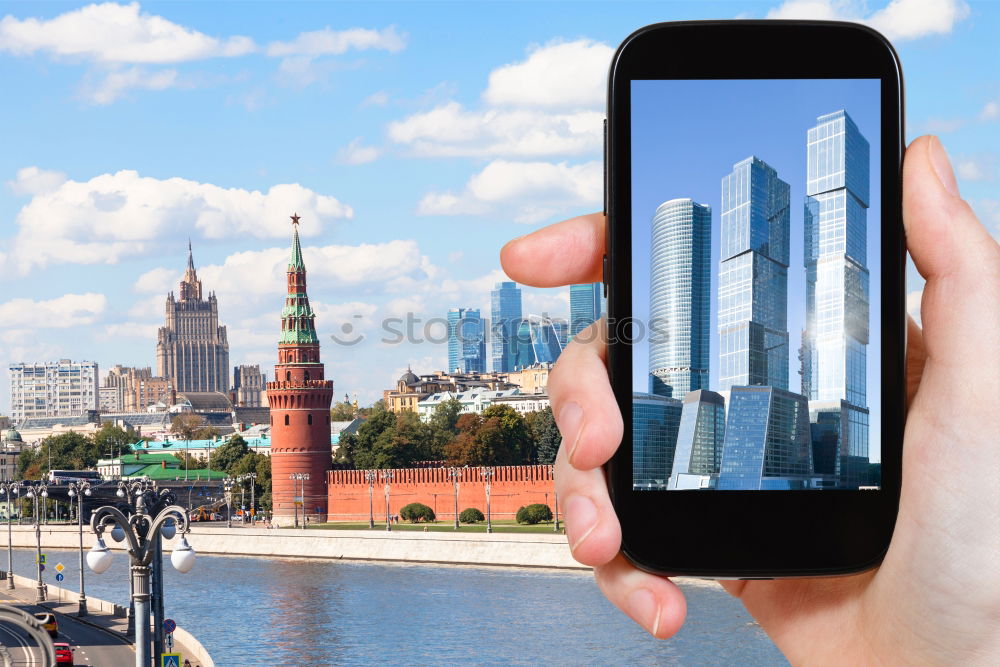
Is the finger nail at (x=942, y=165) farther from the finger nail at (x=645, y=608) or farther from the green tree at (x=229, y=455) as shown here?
the green tree at (x=229, y=455)

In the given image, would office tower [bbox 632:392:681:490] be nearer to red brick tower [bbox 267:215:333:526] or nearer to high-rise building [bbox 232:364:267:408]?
red brick tower [bbox 267:215:333:526]

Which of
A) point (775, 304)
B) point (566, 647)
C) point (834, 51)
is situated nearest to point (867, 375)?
point (775, 304)

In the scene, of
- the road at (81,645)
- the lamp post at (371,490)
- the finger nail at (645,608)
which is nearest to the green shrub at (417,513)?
the lamp post at (371,490)

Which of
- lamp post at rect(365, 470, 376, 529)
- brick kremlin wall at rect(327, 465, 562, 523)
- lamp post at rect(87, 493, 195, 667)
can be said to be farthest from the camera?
lamp post at rect(365, 470, 376, 529)

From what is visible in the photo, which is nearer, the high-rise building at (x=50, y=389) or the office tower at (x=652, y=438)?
the office tower at (x=652, y=438)

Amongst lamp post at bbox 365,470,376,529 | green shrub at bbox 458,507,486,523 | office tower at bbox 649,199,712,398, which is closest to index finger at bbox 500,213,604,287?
office tower at bbox 649,199,712,398

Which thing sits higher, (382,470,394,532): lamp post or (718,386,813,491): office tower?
(718,386,813,491): office tower
